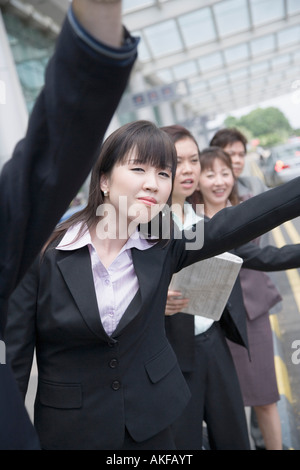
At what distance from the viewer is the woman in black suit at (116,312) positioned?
4.79 ft

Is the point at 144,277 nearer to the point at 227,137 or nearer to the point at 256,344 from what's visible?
the point at 256,344

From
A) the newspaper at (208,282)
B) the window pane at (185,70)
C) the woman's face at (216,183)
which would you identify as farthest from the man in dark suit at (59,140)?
the window pane at (185,70)

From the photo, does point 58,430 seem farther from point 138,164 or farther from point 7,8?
point 7,8

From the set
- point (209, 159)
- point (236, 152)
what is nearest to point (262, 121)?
point (236, 152)

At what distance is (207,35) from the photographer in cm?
1797

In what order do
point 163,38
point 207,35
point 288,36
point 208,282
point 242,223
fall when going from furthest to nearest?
point 288,36 < point 207,35 < point 163,38 < point 208,282 < point 242,223

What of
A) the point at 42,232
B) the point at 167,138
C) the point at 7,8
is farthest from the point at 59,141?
the point at 7,8

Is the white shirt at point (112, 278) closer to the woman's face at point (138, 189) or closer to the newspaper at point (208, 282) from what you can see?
the woman's face at point (138, 189)

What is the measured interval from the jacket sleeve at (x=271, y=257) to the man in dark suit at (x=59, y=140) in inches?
49.7

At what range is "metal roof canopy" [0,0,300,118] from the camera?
44.2 ft

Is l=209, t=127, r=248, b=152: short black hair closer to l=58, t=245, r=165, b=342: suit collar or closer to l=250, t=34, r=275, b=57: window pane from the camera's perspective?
l=58, t=245, r=165, b=342: suit collar

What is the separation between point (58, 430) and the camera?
4.90 feet

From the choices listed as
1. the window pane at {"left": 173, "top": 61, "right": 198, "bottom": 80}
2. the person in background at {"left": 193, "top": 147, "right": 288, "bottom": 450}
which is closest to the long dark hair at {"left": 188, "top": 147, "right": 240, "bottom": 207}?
the person in background at {"left": 193, "top": 147, "right": 288, "bottom": 450}

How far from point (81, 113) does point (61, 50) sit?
8cm
